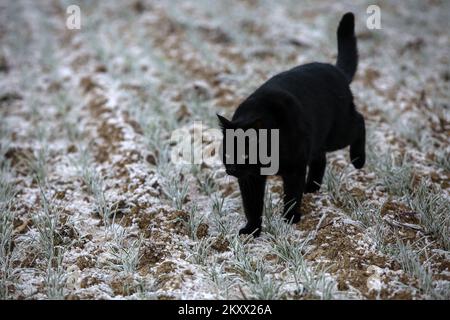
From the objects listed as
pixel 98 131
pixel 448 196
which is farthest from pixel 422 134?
pixel 98 131

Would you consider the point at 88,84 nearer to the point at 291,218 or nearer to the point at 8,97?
the point at 8,97

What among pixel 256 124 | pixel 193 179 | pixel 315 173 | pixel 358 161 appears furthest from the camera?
pixel 193 179

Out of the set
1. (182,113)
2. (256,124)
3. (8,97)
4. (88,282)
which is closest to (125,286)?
(88,282)

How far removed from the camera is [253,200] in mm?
2580

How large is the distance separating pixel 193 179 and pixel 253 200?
88cm

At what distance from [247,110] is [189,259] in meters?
0.92

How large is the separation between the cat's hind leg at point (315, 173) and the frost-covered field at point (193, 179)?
0.08 meters

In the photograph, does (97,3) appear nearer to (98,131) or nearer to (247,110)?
(98,131)

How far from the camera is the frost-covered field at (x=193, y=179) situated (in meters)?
2.21

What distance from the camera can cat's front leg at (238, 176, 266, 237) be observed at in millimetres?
2527

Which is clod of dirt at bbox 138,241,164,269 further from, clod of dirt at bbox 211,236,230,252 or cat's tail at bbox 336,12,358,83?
cat's tail at bbox 336,12,358,83

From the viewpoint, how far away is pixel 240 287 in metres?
2.06

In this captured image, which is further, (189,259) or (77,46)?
(77,46)

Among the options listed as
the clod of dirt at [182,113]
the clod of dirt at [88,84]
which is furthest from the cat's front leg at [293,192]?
the clod of dirt at [88,84]
